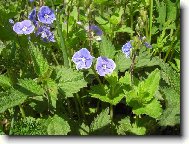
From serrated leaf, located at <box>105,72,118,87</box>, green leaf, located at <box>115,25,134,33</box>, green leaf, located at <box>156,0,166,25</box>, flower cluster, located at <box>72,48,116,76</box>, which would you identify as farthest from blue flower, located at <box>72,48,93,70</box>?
green leaf, located at <box>156,0,166,25</box>

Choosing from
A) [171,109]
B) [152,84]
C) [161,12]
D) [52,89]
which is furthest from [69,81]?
[161,12]

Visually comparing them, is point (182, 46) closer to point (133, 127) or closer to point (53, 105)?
point (133, 127)

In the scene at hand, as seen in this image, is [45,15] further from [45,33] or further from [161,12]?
[161,12]

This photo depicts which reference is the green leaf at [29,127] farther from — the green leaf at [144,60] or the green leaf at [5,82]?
the green leaf at [144,60]

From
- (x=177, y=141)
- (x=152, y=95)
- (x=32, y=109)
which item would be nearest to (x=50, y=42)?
(x=32, y=109)

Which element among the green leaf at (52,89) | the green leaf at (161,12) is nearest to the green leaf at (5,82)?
the green leaf at (52,89)
